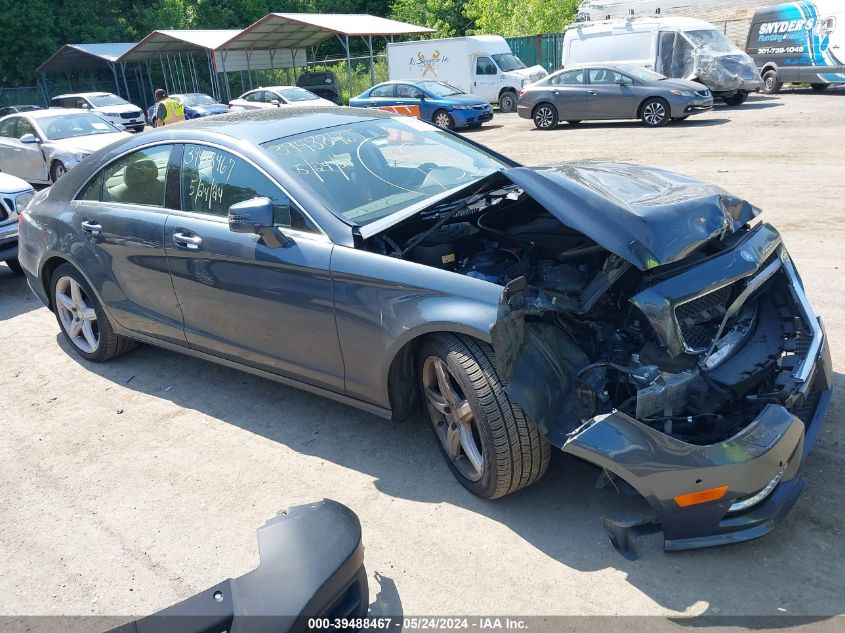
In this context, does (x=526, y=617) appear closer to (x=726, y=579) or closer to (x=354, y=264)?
(x=726, y=579)

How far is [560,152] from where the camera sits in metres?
14.2

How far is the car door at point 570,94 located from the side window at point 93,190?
597 inches

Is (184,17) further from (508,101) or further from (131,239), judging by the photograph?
(131,239)

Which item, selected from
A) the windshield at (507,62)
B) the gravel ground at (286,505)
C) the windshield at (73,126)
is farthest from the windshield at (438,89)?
the gravel ground at (286,505)

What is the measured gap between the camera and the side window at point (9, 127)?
555 inches

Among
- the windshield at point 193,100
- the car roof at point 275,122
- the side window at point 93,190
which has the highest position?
the car roof at point 275,122

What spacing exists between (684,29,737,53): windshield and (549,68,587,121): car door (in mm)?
3639

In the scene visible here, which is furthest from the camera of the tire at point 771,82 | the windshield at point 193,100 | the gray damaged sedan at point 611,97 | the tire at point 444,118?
the windshield at point 193,100

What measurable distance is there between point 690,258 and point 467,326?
1.05 meters

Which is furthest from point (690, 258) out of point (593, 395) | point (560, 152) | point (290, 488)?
point (560, 152)

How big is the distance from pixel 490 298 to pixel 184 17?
144 feet

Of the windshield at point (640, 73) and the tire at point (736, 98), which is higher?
the windshield at point (640, 73)

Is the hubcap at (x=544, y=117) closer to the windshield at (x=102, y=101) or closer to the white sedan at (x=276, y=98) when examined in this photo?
the white sedan at (x=276, y=98)

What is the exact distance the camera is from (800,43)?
20172mm
